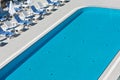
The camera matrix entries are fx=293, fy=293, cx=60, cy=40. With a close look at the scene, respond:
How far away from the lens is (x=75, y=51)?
10.9m

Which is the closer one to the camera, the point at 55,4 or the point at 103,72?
the point at 103,72

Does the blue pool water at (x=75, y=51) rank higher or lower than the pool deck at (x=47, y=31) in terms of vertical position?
lower

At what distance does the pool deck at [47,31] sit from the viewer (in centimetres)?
912

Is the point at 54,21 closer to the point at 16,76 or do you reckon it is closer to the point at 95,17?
the point at 95,17

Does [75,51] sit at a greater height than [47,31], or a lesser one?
lesser

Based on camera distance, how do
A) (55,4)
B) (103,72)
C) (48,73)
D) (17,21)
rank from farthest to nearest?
(55,4)
(17,21)
(48,73)
(103,72)

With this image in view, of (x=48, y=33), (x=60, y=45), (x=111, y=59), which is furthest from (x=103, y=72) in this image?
(x=48, y=33)

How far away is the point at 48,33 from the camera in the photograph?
1181 centimetres

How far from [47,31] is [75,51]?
1659 mm

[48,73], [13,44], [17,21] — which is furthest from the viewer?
[17,21]

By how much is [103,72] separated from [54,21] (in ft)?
14.6

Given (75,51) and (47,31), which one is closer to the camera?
(75,51)

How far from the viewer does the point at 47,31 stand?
467 inches

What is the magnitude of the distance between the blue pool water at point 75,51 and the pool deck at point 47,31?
0.27m
